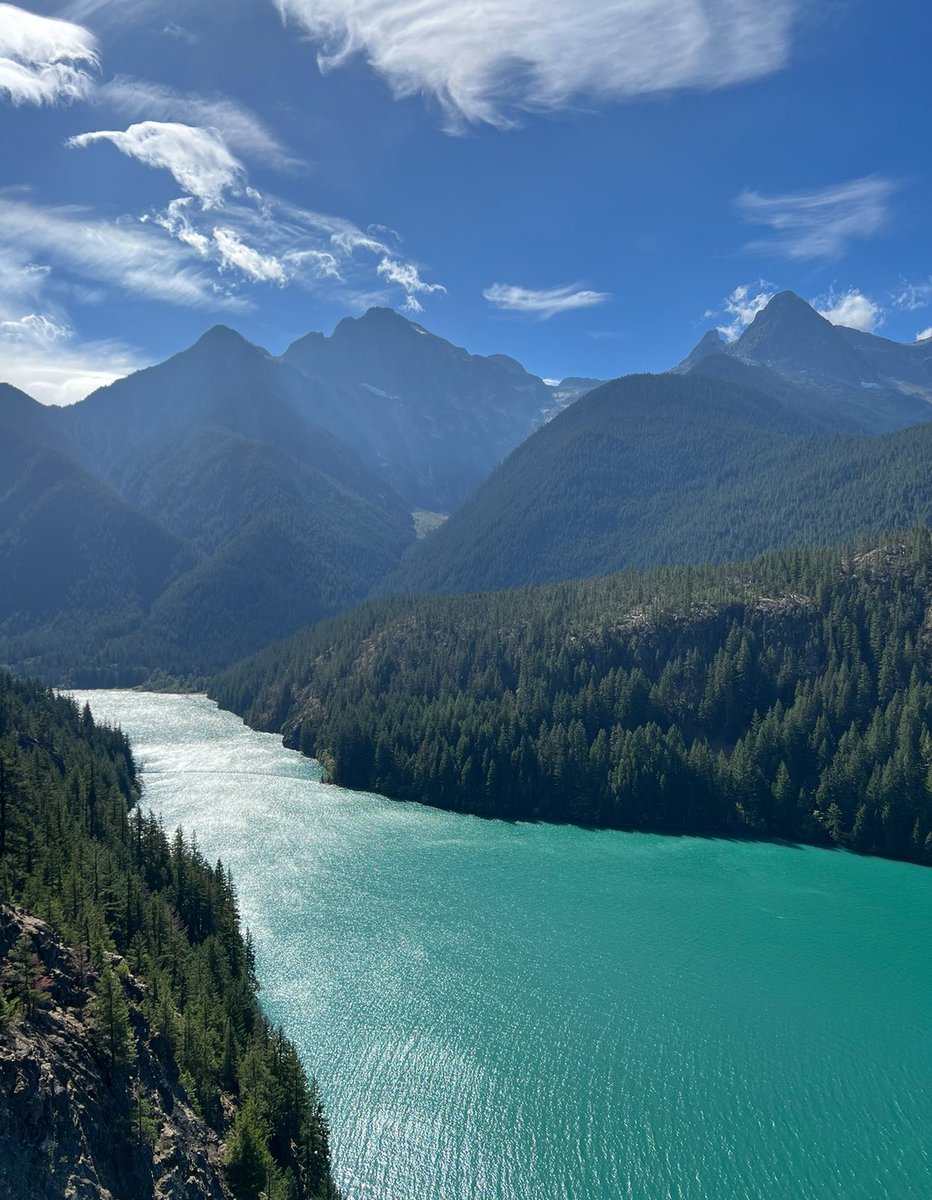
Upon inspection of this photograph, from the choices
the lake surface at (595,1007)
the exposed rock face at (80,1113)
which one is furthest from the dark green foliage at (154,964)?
the lake surface at (595,1007)

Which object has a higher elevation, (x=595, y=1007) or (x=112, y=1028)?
(x=112, y=1028)

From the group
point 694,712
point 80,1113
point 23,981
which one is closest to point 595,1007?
point 80,1113

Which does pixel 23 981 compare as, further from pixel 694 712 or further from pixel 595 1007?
pixel 694 712

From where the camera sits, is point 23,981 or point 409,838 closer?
point 23,981

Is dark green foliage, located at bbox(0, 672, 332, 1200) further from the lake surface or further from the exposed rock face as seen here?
the lake surface

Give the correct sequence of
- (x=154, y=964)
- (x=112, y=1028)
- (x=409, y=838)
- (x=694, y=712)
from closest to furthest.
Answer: (x=112, y=1028) → (x=154, y=964) → (x=409, y=838) → (x=694, y=712)

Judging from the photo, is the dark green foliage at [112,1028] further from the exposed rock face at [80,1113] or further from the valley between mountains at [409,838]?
the exposed rock face at [80,1113]

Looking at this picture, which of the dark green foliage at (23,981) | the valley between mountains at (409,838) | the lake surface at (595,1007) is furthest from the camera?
the lake surface at (595,1007)

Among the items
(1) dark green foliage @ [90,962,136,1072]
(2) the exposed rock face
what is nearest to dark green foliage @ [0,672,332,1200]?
(1) dark green foliage @ [90,962,136,1072]
